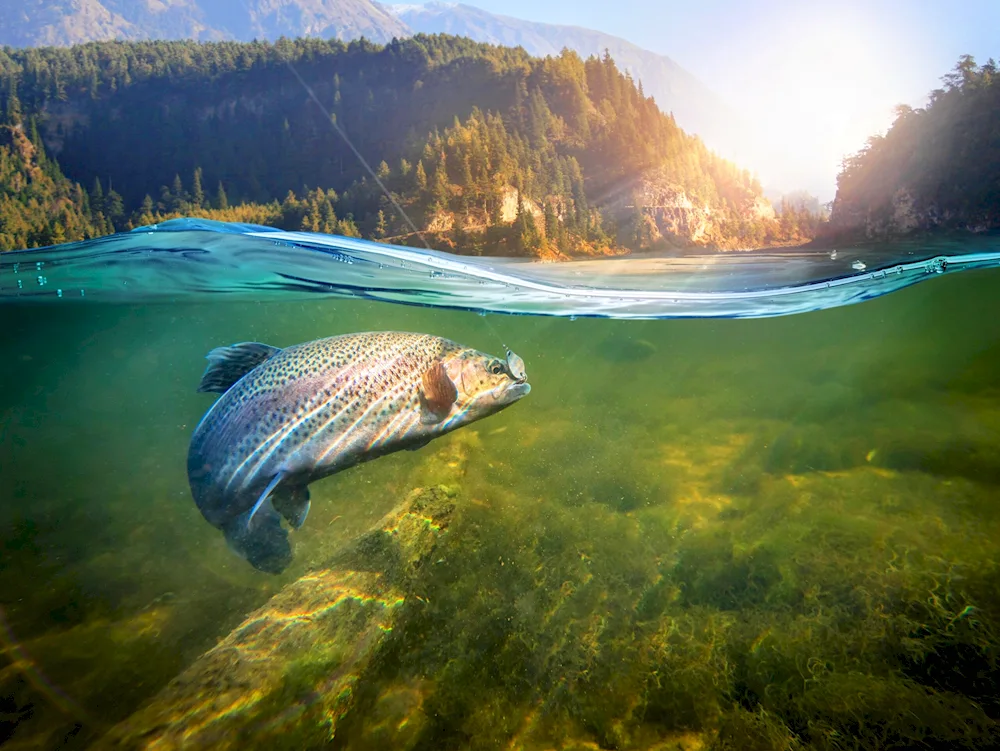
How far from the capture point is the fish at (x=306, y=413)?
3545 millimetres

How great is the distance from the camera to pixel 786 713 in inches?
124

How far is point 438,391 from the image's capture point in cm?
385

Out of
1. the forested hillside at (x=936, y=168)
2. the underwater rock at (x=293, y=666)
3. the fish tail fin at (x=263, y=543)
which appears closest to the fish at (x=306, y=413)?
the fish tail fin at (x=263, y=543)

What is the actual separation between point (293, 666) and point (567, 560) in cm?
290

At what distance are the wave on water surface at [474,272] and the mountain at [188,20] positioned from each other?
4590 inches

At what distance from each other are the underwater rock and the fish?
549mm

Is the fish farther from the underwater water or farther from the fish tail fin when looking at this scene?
the underwater water

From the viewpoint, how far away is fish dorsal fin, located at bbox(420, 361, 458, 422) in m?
3.82

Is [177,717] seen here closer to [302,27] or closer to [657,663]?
[657,663]

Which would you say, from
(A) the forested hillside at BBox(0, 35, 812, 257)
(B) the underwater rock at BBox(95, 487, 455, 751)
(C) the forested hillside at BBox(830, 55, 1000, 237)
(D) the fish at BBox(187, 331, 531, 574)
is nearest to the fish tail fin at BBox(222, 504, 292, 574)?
(D) the fish at BBox(187, 331, 531, 574)

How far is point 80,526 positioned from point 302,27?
233 metres

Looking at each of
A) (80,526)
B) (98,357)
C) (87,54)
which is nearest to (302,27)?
(87,54)

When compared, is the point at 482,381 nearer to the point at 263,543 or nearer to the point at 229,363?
the point at 263,543

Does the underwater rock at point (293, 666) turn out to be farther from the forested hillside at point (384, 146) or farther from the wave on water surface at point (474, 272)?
the forested hillside at point (384, 146)
